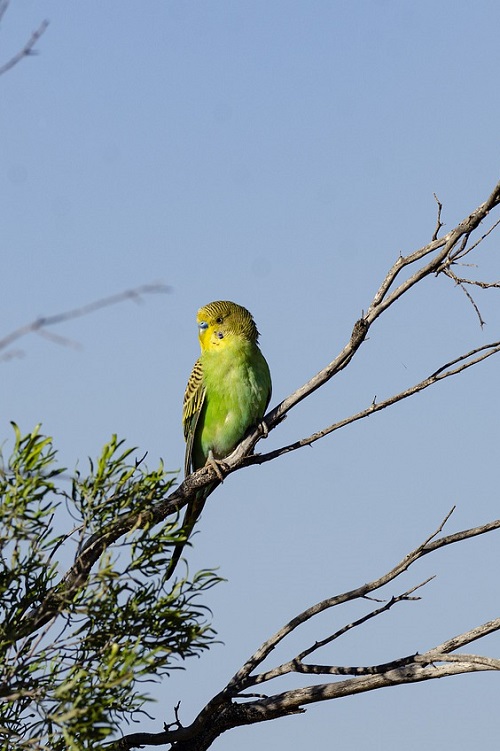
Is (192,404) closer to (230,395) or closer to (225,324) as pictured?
(230,395)

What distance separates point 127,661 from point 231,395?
3222 mm

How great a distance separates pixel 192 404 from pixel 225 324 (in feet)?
2.14

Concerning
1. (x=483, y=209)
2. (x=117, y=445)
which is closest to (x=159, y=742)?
(x=117, y=445)

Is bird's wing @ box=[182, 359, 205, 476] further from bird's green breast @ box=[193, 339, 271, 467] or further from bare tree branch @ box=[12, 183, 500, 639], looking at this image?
bare tree branch @ box=[12, 183, 500, 639]

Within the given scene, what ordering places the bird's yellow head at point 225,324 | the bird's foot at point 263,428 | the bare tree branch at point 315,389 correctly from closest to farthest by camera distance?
the bare tree branch at point 315,389 → the bird's foot at point 263,428 → the bird's yellow head at point 225,324

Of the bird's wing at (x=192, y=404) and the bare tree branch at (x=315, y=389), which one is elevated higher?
the bird's wing at (x=192, y=404)

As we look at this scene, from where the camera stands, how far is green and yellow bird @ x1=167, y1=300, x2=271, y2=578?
24.7ft

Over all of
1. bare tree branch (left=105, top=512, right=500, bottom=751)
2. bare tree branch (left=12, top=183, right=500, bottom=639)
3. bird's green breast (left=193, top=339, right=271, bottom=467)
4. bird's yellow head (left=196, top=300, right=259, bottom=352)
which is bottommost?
bare tree branch (left=105, top=512, right=500, bottom=751)

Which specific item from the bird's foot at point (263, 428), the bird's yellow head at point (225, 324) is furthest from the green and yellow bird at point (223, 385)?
the bird's foot at point (263, 428)

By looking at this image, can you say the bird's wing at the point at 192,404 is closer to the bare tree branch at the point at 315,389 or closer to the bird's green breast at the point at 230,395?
the bird's green breast at the point at 230,395

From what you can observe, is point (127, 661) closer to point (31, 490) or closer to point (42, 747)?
point (42, 747)

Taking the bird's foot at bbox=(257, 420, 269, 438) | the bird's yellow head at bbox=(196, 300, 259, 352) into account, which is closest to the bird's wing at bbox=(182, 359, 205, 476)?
the bird's yellow head at bbox=(196, 300, 259, 352)

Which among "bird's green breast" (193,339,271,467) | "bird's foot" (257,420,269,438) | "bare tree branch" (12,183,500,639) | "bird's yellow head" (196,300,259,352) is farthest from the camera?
"bird's yellow head" (196,300,259,352)

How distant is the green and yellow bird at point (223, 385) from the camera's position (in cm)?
754
